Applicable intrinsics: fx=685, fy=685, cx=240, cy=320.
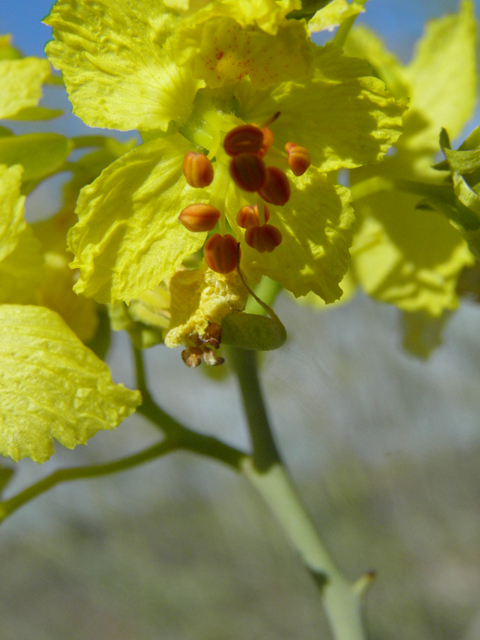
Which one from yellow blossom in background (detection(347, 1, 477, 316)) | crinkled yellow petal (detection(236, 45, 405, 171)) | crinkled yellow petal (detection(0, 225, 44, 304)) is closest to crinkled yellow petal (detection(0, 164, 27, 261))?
crinkled yellow petal (detection(0, 225, 44, 304))

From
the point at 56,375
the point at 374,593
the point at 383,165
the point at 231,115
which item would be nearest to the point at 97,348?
the point at 56,375

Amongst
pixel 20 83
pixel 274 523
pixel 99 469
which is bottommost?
pixel 274 523

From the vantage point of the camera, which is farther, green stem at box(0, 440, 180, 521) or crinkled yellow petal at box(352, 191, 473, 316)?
crinkled yellow petal at box(352, 191, 473, 316)

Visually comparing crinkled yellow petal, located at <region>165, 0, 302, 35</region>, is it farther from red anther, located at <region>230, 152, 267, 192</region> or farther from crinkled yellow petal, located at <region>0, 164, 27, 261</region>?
crinkled yellow petal, located at <region>0, 164, 27, 261</region>

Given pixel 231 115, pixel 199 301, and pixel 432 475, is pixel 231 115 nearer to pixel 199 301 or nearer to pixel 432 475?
pixel 199 301

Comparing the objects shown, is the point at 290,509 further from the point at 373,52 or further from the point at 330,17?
the point at 373,52

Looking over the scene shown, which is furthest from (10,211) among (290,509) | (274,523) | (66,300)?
(274,523)
